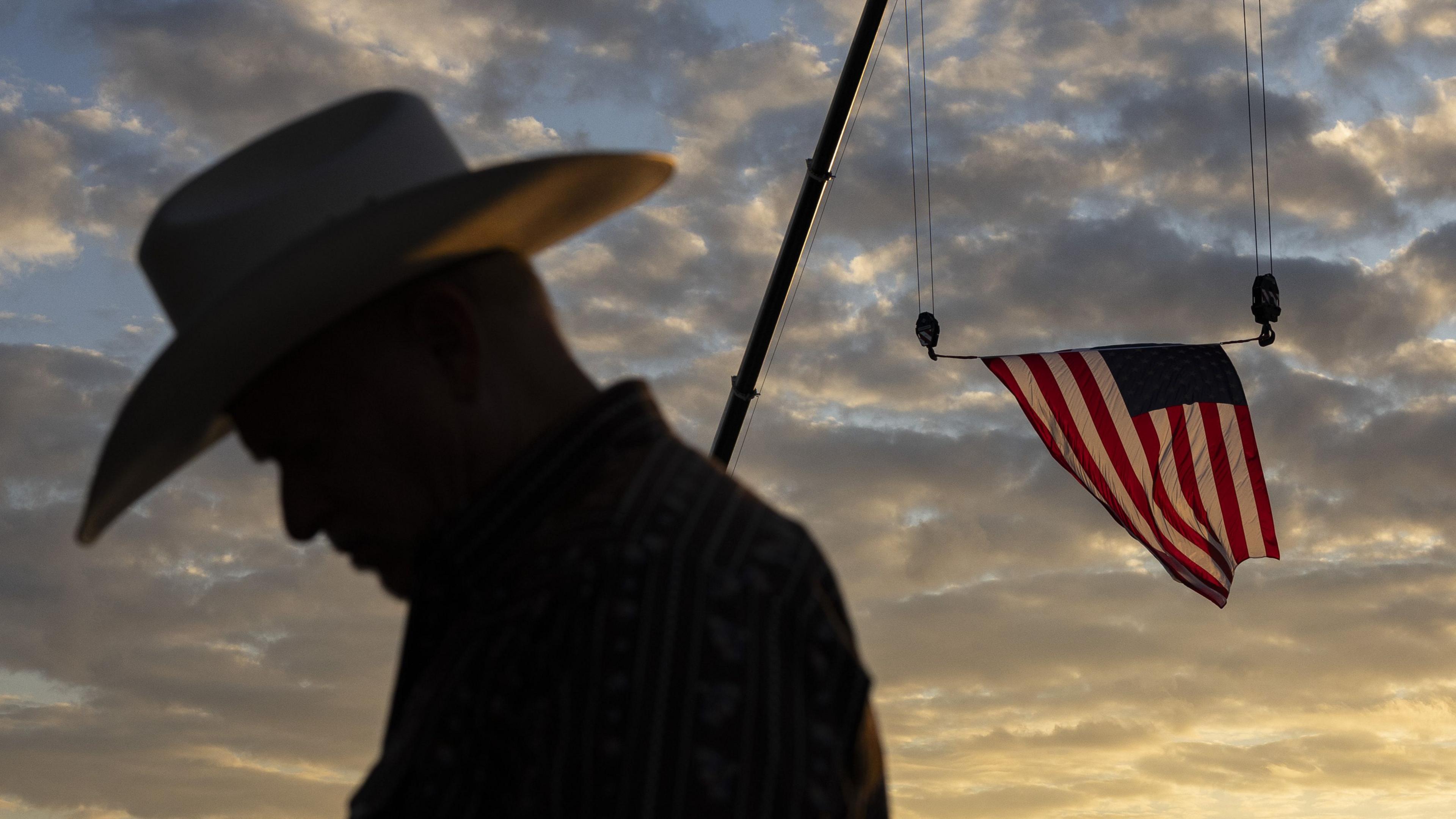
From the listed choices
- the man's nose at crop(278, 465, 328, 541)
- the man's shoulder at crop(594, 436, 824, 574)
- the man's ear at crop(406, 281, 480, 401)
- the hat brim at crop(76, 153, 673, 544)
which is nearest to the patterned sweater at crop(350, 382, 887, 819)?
the man's shoulder at crop(594, 436, 824, 574)

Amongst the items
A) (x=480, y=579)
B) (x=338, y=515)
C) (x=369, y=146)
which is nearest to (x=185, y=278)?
(x=369, y=146)

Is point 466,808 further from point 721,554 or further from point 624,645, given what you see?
point 721,554

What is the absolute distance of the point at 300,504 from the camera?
244cm

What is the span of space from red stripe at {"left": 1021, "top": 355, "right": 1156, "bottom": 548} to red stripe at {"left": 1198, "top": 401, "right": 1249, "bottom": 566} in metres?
1.00

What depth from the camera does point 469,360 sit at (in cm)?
225

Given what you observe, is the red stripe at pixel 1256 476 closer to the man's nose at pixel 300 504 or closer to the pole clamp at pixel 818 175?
the pole clamp at pixel 818 175

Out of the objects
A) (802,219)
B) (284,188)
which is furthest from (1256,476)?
(284,188)

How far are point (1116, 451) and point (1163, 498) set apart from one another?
2.15 ft

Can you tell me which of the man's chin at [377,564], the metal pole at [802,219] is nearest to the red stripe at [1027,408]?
the metal pole at [802,219]

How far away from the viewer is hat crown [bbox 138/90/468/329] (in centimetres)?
275

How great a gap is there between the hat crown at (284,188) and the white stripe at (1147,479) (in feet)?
39.1

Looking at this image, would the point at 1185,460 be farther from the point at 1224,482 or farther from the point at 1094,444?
the point at 1094,444

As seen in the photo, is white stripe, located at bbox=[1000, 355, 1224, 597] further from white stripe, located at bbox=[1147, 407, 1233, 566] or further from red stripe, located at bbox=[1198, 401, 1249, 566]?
red stripe, located at bbox=[1198, 401, 1249, 566]

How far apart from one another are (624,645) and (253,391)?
1.03m
